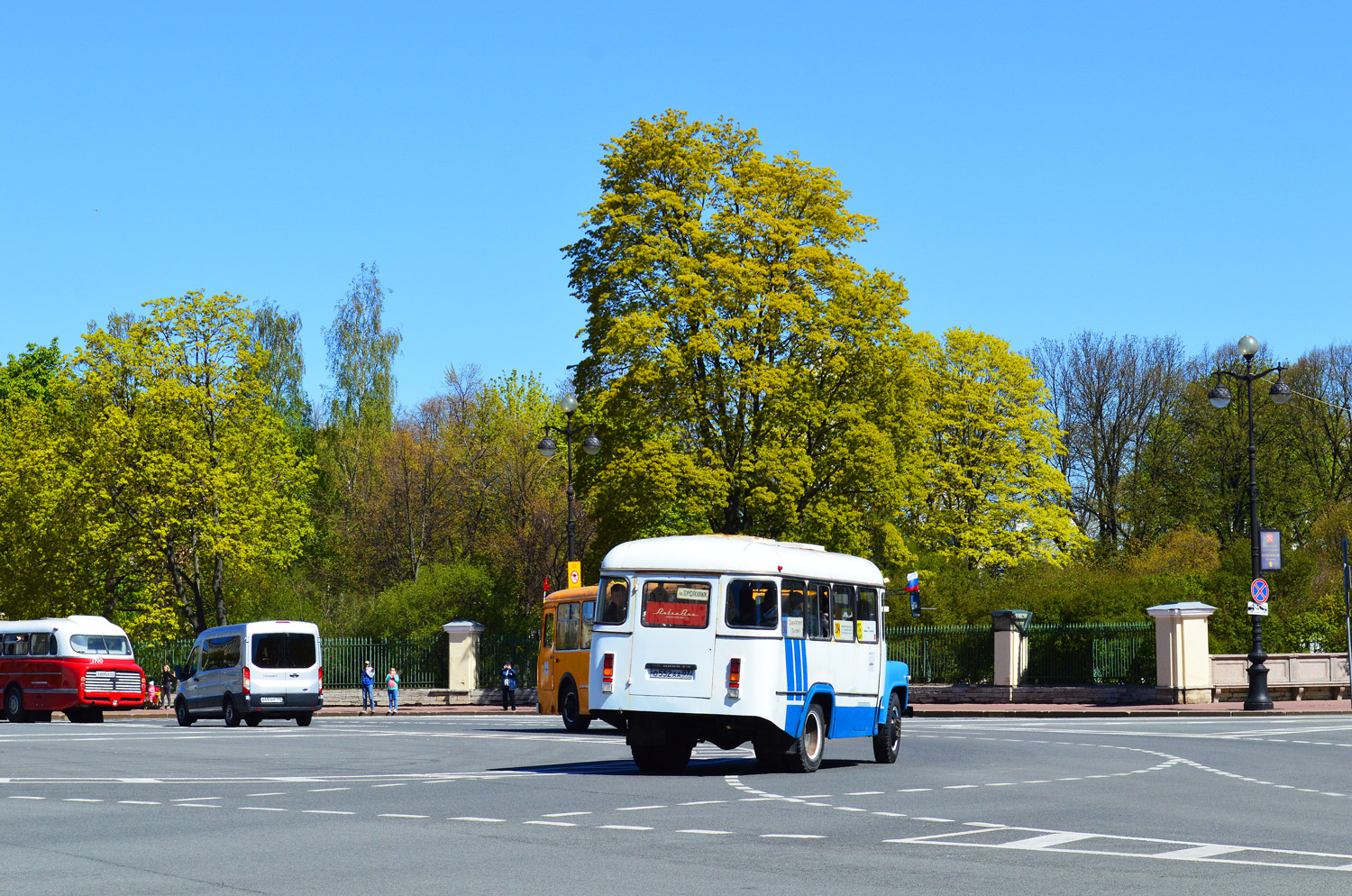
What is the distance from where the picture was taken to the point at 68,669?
136ft

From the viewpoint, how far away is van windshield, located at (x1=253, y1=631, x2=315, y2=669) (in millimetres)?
35281

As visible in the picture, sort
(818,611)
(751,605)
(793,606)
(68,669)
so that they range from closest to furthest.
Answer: (751,605), (793,606), (818,611), (68,669)

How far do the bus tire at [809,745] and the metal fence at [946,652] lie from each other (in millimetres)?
26561

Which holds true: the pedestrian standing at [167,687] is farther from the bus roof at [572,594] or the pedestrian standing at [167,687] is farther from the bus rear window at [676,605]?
the bus rear window at [676,605]

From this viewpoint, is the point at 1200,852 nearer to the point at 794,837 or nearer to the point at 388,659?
the point at 794,837

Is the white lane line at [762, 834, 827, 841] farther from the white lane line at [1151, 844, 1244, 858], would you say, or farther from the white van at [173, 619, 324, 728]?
the white van at [173, 619, 324, 728]

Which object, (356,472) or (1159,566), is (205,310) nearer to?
(356,472)

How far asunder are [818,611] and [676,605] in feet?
6.35

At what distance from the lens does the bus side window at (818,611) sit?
18.6m

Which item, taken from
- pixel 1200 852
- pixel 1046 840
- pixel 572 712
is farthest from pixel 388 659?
pixel 1200 852

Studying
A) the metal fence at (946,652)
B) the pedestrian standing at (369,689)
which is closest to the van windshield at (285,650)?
the pedestrian standing at (369,689)

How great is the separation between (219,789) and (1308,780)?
1192 centimetres

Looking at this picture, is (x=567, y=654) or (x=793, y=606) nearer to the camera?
(x=793, y=606)

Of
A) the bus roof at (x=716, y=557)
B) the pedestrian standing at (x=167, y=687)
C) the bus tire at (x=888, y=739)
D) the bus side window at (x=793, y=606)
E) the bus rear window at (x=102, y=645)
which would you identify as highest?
the bus roof at (x=716, y=557)
